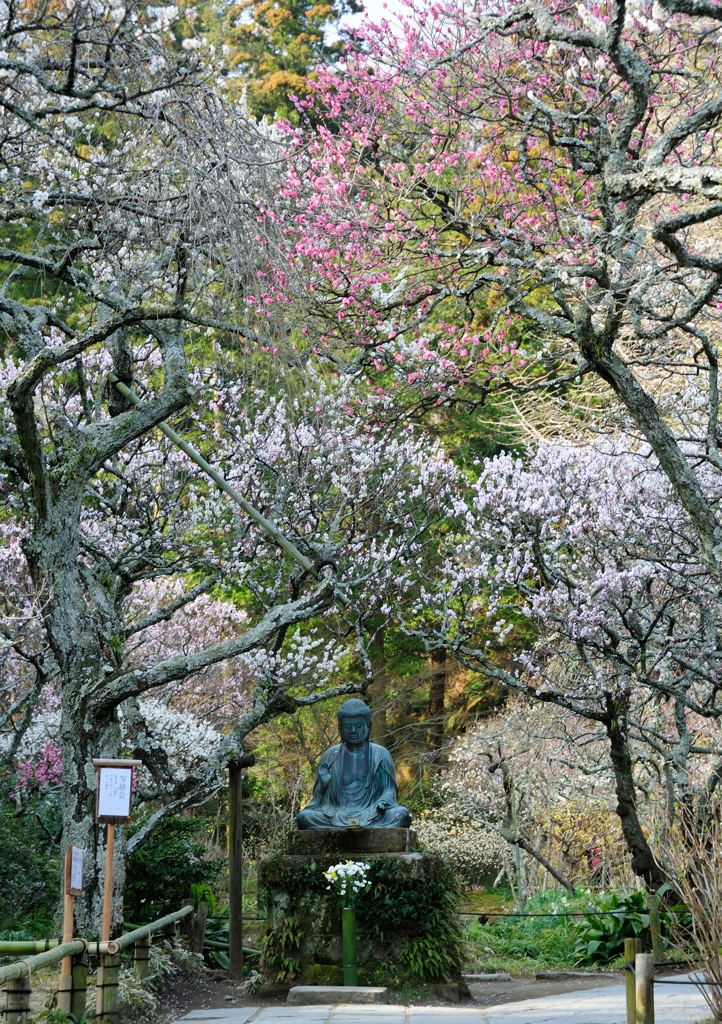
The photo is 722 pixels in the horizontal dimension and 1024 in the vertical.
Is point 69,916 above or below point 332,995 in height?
above

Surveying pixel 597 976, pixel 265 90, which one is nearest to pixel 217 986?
pixel 597 976

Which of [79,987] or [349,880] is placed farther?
[349,880]

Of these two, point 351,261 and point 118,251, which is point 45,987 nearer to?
point 118,251

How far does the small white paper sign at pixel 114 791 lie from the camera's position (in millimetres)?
7199

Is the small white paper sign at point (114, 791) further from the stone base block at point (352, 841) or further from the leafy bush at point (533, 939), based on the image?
the leafy bush at point (533, 939)

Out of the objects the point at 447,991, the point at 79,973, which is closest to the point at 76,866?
the point at 79,973

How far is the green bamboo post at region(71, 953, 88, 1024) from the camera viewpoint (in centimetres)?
674

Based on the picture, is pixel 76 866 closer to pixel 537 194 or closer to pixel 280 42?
pixel 537 194

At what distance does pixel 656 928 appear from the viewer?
1111 cm

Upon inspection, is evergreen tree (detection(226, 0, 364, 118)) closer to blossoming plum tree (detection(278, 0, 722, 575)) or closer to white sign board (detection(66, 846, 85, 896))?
blossoming plum tree (detection(278, 0, 722, 575))

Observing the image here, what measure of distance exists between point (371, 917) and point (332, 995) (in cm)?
89

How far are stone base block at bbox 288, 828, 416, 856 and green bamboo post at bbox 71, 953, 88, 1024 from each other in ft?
13.7

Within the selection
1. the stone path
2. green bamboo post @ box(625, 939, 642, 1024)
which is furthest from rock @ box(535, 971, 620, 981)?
green bamboo post @ box(625, 939, 642, 1024)

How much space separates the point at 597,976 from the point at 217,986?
13.2 feet
